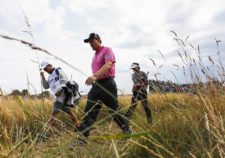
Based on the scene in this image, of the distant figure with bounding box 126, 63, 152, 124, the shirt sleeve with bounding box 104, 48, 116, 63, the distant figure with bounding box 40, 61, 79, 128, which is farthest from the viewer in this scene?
the distant figure with bounding box 40, 61, 79, 128

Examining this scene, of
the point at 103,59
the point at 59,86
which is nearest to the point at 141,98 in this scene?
the point at 103,59

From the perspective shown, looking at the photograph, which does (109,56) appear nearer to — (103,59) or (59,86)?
(103,59)

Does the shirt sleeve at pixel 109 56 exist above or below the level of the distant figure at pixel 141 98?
above

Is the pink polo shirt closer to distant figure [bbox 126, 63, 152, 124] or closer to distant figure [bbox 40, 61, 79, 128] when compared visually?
distant figure [bbox 126, 63, 152, 124]

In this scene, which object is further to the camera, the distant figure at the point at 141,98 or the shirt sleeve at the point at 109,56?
the shirt sleeve at the point at 109,56

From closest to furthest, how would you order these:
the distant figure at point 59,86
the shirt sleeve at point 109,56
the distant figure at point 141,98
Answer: the distant figure at point 141,98, the shirt sleeve at point 109,56, the distant figure at point 59,86

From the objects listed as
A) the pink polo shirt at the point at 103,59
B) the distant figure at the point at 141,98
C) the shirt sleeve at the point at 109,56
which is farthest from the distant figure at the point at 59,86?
the shirt sleeve at the point at 109,56

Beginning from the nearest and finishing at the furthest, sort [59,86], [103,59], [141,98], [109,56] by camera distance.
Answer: [109,56], [103,59], [141,98], [59,86]

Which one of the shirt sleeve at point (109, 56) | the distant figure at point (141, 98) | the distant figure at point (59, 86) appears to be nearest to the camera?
the distant figure at point (141, 98)

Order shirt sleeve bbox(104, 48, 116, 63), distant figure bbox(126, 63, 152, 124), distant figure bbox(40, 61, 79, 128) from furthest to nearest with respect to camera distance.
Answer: distant figure bbox(40, 61, 79, 128), shirt sleeve bbox(104, 48, 116, 63), distant figure bbox(126, 63, 152, 124)

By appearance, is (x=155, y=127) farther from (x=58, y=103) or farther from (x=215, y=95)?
(x=58, y=103)

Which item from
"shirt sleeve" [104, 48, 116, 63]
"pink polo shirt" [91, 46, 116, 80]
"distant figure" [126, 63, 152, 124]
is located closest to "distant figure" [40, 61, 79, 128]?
"distant figure" [126, 63, 152, 124]

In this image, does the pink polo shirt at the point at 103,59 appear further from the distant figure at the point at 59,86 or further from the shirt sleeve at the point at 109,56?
the distant figure at the point at 59,86

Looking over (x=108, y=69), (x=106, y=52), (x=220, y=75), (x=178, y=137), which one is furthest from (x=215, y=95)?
(x=106, y=52)
